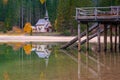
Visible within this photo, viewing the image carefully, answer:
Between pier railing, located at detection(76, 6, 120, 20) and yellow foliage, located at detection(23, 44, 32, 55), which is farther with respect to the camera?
yellow foliage, located at detection(23, 44, 32, 55)

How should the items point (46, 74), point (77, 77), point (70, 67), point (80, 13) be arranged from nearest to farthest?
point (77, 77) → point (46, 74) → point (70, 67) → point (80, 13)

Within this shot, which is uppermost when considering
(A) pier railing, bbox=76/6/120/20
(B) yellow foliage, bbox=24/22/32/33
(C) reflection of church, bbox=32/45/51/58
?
(A) pier railing, bbox=76/6/120/20

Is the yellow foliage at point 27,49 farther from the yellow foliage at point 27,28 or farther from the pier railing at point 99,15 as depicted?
the yellow foliage at point 27,28

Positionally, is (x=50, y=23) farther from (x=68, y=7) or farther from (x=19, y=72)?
(x=19, y=72)

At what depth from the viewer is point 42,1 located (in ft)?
441

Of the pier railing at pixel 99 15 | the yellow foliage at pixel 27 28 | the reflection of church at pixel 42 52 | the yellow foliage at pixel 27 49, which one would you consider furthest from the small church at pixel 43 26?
the pier railing at pixel 99 15

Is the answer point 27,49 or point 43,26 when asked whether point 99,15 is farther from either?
point 43,26

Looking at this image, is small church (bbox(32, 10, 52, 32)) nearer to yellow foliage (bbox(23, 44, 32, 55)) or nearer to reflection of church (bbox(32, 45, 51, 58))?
yellow foliage (bbox(23, 44, 32, 55))

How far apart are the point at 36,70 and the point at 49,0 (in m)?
108

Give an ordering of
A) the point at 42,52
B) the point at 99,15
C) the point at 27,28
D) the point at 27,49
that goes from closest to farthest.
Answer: the point at 99,15
the point at 42,52
the point at 27,49
the point at 27,28

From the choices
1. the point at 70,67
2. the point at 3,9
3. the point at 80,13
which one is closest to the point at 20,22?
the point at 3,9

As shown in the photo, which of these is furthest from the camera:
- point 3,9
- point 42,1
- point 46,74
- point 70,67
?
point 42,1

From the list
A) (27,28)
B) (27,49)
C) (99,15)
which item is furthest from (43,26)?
(99,15)

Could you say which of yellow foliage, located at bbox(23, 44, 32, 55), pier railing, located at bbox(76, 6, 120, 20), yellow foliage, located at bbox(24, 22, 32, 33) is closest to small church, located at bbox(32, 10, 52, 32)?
yellow foliage, located at bbox(24, 22, 32, 33)
